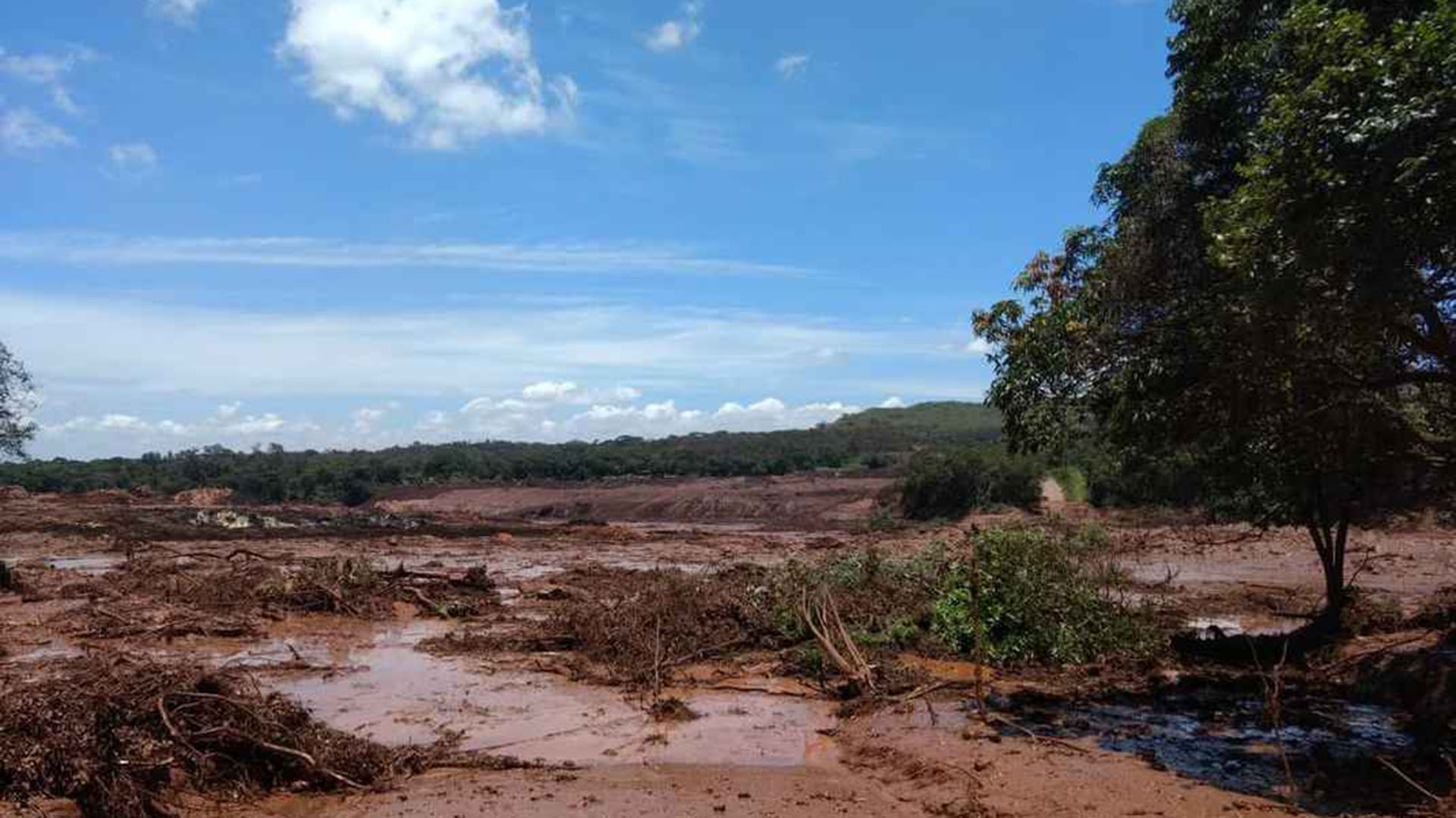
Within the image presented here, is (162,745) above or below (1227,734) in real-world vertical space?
above

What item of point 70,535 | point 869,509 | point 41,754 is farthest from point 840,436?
point 41,754

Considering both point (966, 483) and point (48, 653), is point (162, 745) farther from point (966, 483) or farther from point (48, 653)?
point (966, 483)

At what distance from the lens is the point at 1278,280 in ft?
23.2

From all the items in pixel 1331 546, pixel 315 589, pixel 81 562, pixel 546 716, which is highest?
pixel 1331 546

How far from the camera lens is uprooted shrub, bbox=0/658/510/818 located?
7.02 meters

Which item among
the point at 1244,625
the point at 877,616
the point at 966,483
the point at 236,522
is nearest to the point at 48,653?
the point at 877,616

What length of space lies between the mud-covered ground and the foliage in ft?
48.6

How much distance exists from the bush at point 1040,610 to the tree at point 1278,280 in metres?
2.03

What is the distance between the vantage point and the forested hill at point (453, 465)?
2640 inches

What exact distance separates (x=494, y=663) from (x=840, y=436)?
82581 millimetres

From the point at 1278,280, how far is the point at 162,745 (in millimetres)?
8767

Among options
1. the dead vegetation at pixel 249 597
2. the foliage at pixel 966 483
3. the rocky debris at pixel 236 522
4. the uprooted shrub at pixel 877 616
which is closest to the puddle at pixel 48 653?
the dead vegetation at pixel 249 597

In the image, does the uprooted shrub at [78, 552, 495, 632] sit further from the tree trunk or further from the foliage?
the foliage

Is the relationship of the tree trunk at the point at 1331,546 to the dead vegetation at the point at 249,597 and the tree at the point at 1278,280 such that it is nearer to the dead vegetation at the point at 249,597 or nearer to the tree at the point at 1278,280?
the tree at the point at 1278,280
